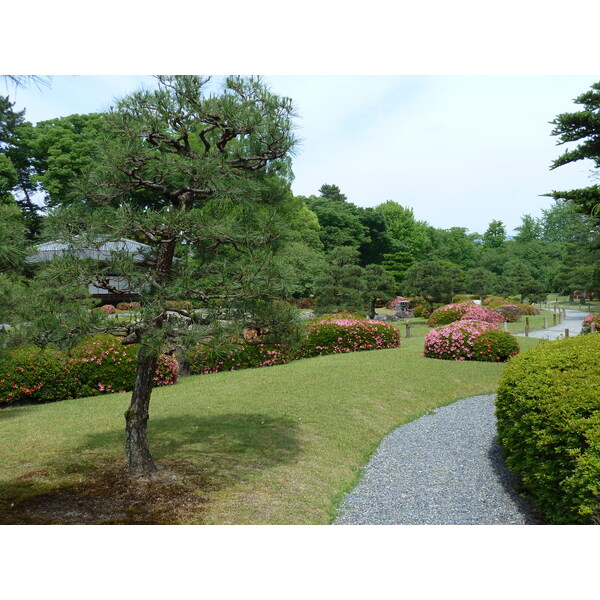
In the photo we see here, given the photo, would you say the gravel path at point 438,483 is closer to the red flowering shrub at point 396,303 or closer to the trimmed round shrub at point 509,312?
the trimmed round shrub at point 509,312

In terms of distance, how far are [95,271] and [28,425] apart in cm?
349

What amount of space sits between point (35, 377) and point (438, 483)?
6239 millimetres

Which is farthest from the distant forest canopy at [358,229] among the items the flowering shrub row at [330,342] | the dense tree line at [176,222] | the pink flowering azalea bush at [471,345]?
the pink flowering azalea bush at [471,345]

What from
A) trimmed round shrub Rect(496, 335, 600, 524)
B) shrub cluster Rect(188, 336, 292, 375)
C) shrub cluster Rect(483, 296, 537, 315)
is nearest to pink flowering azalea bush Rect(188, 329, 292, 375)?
shrub cluster Rect(188, 336, 292, 375)

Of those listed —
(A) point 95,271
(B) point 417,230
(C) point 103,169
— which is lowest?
(A) point 95,271

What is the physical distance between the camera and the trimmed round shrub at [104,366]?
299 inches

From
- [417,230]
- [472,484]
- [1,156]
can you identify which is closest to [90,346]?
[472,484]

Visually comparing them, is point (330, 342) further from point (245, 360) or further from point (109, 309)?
point (109, 309)

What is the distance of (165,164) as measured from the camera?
12.4 ft

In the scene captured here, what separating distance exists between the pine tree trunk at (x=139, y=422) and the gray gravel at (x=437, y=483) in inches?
71.8

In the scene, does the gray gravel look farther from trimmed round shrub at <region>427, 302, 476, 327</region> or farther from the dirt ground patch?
trimmed round shrub at <region>427, 302, 476, 327</region>

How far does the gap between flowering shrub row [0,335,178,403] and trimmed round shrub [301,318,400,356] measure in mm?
4654

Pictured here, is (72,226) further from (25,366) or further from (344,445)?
(25,366)

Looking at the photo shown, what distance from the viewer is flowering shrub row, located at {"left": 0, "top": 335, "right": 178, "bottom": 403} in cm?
715
